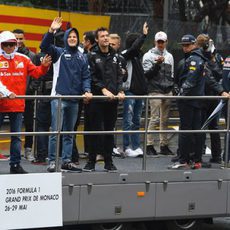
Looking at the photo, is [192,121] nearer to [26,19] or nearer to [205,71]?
[205,71]

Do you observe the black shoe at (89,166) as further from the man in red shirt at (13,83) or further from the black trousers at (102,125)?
the man in red shirt at (13,83)

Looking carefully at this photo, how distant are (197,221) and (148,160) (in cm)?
108

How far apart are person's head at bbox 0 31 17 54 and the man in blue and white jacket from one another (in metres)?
0.39

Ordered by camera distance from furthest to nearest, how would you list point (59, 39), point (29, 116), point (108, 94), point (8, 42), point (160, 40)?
1. point (160, 40)
2. point (59, 39)
3. point (29, 116)
4. point (108, 94)
5. point (8, 42)

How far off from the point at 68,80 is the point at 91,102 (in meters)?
0.39

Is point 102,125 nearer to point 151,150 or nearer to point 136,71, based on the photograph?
point 151,150

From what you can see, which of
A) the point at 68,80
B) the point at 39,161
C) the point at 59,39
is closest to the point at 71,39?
the point at 68,80

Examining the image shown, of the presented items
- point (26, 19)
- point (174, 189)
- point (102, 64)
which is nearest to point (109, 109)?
point (102, 64)

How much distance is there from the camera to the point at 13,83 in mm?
9859

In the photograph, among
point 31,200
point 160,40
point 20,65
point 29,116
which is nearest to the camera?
point 31,200

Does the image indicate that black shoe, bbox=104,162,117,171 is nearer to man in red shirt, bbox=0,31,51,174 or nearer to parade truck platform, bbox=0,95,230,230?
parade truck platform, bbox=0,95,230,230

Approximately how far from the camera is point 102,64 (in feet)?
34.1

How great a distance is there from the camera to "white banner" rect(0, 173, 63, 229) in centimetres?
946

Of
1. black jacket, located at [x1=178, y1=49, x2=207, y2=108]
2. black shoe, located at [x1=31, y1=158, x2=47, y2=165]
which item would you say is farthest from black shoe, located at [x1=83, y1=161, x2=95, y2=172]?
black jacket, located at [x1=178, y1=49, x2=207, y2=108]
